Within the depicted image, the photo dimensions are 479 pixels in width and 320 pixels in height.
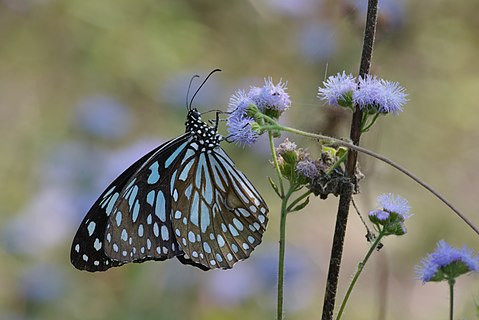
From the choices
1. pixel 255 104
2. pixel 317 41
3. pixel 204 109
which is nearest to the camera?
pixel 255 104

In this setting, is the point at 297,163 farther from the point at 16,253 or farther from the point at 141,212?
Result: the point at 16,253

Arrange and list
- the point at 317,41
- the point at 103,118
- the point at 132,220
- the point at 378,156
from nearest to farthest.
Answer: the point at 378,156
the point at 132,220
the point at 103,118
the point at 317,41

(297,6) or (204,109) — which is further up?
(297,6)

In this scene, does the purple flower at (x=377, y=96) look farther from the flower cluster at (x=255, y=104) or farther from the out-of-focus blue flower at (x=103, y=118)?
the out-of-focus blue flower at (x=103, y=118)

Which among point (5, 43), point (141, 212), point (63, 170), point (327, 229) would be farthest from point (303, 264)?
point (5, 43)

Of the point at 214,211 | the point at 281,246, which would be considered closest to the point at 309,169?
the point at 281,246

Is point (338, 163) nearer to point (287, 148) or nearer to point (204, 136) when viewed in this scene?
point (287, 148)

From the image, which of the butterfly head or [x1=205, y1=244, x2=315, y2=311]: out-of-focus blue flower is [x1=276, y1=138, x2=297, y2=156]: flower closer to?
the butterfly head
